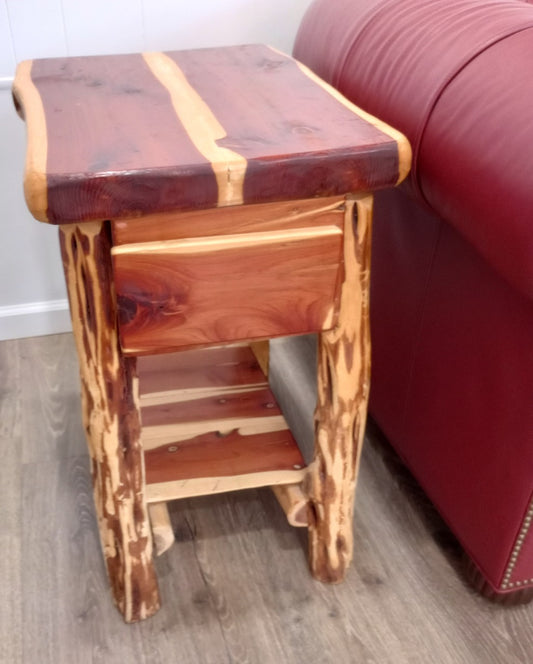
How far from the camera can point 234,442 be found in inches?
38.9

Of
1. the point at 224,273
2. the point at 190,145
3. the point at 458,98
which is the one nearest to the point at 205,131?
the point at 190,145

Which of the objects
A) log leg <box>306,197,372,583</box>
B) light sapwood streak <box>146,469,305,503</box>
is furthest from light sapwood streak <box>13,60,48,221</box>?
light sapwood streak <box>146,469,305,503</box>

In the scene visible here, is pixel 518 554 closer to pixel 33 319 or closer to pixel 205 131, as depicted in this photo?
pixel 205 131

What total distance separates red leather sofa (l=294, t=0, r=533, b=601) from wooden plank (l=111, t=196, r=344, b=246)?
0.43 feet

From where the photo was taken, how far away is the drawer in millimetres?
675

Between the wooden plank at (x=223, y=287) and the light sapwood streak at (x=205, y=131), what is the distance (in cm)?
6

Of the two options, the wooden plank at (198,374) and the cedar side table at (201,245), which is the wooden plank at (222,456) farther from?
the wooden plank at (198,374)

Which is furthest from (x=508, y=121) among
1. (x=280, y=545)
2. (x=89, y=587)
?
(x=89, y=587)

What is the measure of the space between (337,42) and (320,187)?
1.32 ft

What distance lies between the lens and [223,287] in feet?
2.31

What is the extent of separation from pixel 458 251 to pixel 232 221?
30 cm

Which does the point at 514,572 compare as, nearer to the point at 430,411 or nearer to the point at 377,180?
the point at 430,411

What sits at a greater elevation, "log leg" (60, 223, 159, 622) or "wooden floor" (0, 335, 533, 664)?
"log leg" (60, 223, 159, 622)

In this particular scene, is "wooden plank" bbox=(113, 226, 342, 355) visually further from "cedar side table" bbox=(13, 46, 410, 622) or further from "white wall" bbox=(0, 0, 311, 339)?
"white wall" bbox=(0, 0, 311, 339)
